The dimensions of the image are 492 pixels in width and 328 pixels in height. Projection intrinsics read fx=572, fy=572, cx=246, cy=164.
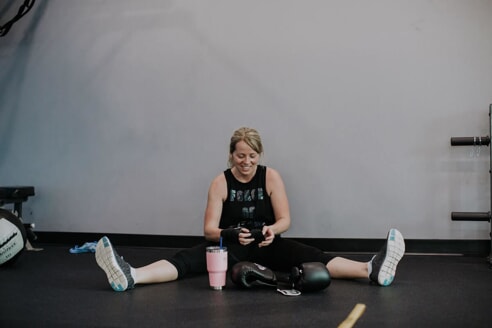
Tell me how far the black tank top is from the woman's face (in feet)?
0.34

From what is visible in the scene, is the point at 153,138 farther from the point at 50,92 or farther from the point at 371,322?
the point at 371,322

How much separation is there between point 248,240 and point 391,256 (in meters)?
0.65

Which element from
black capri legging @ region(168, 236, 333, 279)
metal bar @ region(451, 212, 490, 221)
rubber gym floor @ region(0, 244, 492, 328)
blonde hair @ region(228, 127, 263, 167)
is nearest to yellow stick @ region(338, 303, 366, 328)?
rubber gym floor @ region(0, 244, 492, 328)

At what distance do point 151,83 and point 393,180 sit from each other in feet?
6.26

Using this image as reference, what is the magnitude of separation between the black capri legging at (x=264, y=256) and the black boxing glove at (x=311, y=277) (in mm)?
245

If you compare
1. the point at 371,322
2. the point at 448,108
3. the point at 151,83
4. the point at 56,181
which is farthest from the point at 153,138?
the point at 371,322

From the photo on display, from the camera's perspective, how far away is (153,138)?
4305mm

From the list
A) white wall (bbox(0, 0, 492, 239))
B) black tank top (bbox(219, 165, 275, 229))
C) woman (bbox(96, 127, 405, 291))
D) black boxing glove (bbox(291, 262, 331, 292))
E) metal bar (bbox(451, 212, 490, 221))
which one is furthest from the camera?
white wall (bbox(0, 0, 492, 239))

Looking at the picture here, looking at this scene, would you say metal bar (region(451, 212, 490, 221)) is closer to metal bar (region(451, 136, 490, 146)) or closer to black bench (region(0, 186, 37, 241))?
metal bar (region(451, 136, 490, 146))

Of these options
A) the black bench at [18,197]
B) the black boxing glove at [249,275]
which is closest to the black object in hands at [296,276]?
the black boxing glove at [249,275]

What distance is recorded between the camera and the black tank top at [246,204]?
2955 millimetres

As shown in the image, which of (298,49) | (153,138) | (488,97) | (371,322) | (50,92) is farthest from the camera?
(50,92)

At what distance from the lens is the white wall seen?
3.79m

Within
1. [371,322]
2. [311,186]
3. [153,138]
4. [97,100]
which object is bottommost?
[371,322]
